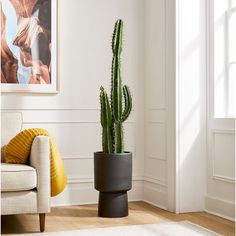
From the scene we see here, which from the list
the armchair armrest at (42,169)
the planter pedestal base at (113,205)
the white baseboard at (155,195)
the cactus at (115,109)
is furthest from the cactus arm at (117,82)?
the white baseboard at (155,195)

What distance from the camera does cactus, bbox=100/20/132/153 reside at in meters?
3.55

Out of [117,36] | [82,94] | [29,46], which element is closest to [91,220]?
[82,94]

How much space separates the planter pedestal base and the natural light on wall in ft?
3.37

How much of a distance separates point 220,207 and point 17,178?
161 cm

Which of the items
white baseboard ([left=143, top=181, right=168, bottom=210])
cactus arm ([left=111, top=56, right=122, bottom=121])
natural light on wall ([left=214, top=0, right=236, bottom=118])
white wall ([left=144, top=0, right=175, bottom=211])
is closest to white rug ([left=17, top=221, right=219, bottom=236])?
white wall ([left=144, top=0, right=175, bottom=211])

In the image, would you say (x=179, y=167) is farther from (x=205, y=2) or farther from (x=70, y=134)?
(x=205, y=2)

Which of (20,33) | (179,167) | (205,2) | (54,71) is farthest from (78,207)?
(205,2)

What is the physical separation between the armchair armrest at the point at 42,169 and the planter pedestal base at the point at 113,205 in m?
Result: 0.63

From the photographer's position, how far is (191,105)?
3.77 metres

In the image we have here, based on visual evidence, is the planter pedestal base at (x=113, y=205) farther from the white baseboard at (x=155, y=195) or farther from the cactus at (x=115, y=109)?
the white baseboard at (x=155, y=195)

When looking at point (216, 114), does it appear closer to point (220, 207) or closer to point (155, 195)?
point (220, 207)

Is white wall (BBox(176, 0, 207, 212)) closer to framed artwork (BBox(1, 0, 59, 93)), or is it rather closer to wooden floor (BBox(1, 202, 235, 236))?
wooden floor (BBox(1, 202, 235, 236))

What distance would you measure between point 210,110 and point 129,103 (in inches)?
27.3

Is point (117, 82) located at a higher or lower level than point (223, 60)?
lower
